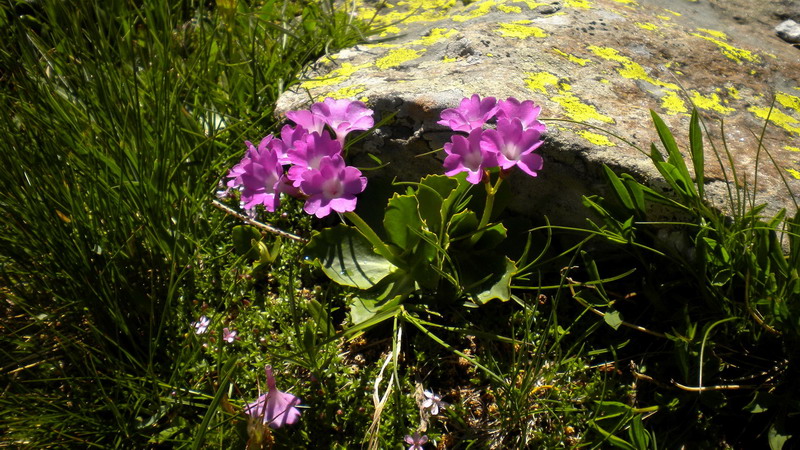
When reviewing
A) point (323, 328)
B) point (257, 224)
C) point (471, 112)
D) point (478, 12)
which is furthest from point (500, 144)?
point (478, 12)

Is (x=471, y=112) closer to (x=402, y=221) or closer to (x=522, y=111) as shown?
(x=522, y=111)

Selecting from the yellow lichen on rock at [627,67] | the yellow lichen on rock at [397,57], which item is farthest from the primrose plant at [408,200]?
the yellow lichen on rock at [627,67]

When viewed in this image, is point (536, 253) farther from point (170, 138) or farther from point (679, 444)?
point (170, 138)

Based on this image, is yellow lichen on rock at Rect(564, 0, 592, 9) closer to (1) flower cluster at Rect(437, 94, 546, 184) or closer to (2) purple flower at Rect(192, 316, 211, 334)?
(1) flower cluster at Rect(437, 94, 546, 184)

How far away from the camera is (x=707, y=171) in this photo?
6.29ft

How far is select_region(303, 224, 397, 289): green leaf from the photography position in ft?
6.48

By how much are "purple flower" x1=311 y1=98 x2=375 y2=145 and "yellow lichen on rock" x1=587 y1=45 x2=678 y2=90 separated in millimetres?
1119

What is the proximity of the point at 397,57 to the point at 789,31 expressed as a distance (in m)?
2.05

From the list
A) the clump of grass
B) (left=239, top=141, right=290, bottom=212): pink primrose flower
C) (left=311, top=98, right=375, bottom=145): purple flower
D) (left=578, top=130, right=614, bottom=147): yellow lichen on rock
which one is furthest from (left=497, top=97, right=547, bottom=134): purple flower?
the clump of grass

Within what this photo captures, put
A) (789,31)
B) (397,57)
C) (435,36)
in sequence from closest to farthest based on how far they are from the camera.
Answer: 1. (397,57)
2. (435,36)
3. (789,31)

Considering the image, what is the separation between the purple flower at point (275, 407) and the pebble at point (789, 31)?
295cm

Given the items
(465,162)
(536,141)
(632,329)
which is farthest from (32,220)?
(632,329)

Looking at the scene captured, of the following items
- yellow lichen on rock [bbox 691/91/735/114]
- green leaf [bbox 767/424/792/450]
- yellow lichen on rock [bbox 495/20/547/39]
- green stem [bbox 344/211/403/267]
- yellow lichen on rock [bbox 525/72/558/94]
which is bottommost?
green leaf [bbox 767/424/792/450]

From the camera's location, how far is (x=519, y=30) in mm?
2541
